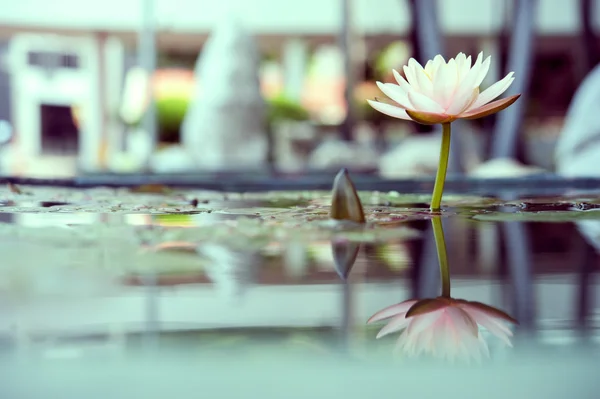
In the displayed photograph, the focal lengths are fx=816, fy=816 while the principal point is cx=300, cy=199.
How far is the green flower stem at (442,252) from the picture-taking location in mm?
521

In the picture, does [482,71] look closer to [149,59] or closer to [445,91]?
[445,91]

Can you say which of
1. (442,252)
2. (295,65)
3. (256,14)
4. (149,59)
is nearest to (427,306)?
(442,252)

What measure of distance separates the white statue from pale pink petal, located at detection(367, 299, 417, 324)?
16.2 ft

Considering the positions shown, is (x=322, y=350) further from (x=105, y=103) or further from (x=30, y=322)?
(x=105, y=103)

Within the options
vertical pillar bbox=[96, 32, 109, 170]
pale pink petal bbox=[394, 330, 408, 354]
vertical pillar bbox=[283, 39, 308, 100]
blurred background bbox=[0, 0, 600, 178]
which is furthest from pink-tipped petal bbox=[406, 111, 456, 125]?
vertical pillar bbox=[283, 39, 308, 100]

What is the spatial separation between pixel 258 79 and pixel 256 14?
4.06 metres

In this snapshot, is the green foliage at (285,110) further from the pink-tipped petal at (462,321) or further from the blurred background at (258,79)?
the pink-tipped petal at (462,321)

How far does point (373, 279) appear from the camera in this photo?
1.80 feet

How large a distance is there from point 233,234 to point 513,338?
1.47 ft

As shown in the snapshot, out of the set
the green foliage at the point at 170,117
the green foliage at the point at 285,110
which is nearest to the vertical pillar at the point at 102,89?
the green foliage at the point at 170,117

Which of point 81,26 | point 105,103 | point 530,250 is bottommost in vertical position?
point 530,250

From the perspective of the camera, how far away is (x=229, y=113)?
5.73 meters

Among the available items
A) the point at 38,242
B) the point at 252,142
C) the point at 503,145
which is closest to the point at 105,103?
the point at 252,142

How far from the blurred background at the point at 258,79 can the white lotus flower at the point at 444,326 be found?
326cm
